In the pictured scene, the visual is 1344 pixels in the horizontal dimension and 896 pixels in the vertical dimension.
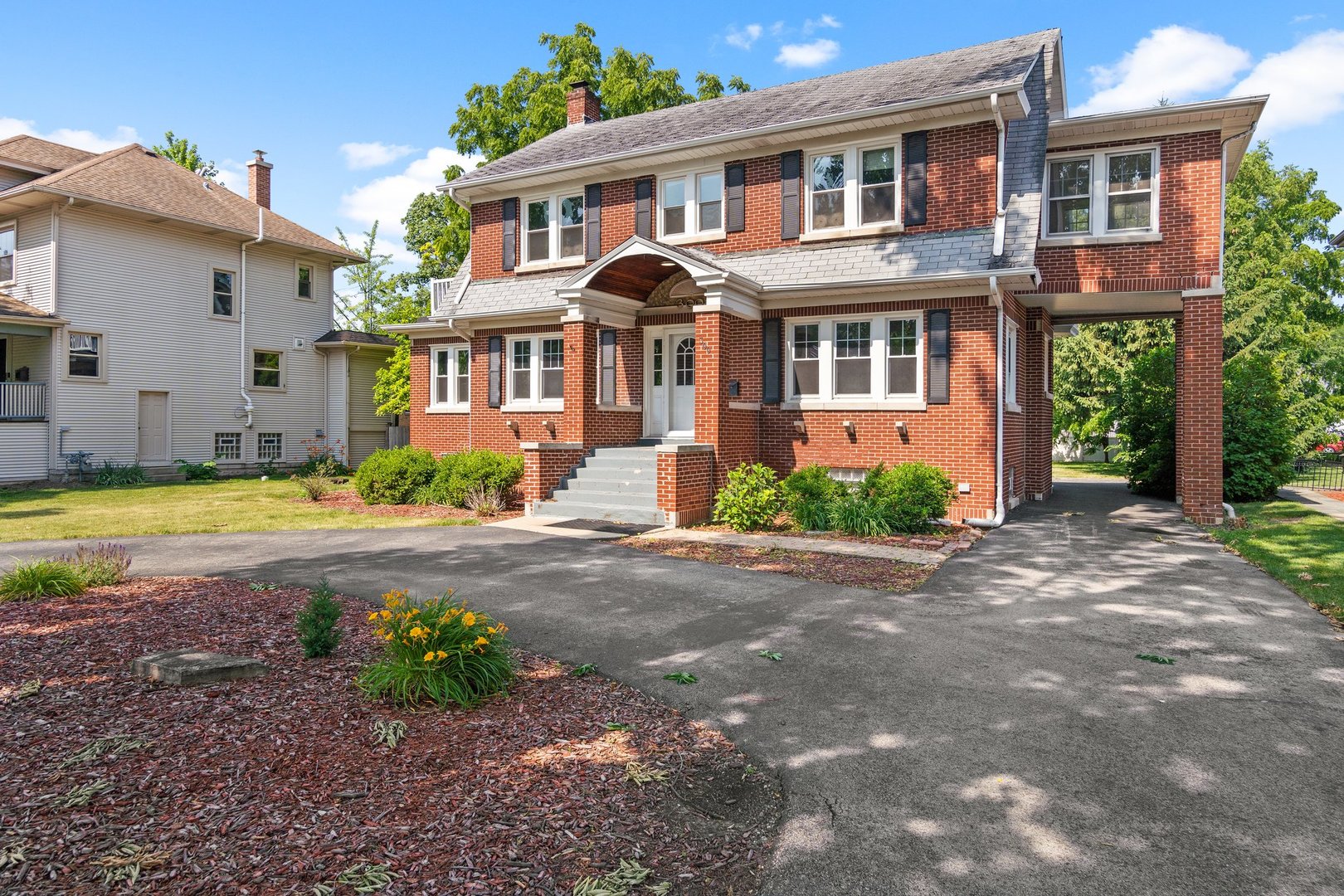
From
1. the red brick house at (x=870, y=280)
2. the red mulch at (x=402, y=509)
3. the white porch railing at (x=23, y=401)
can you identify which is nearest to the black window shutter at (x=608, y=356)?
the red brick house at (x=870, y=280)

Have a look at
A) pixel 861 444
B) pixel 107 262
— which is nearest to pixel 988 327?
pixel 861 444

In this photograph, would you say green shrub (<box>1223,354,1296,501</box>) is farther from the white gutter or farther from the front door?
the front door

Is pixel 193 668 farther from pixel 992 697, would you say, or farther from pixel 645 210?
pixel 645 210

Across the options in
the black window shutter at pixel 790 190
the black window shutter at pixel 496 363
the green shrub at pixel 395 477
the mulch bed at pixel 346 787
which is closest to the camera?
the mulch bed at pixel 346 787

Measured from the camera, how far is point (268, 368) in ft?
82.6

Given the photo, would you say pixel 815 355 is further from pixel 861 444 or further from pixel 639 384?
pixel 639 384

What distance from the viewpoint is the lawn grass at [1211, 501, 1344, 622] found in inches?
306

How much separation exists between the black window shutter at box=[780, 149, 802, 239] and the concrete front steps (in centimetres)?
472

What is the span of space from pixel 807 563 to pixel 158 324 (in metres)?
20.9

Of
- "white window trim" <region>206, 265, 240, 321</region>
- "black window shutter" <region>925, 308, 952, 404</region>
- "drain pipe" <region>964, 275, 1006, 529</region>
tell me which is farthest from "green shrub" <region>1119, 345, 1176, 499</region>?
"white window trim" <region>206, 265, 240, 321</region>

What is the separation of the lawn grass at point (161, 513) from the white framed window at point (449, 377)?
3912 millimetres

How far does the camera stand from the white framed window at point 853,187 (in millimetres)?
14016

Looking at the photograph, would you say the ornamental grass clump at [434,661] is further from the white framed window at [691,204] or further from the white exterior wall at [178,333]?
the white exterior wall at [178,333]

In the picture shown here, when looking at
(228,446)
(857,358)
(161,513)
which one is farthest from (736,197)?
(228,446)
